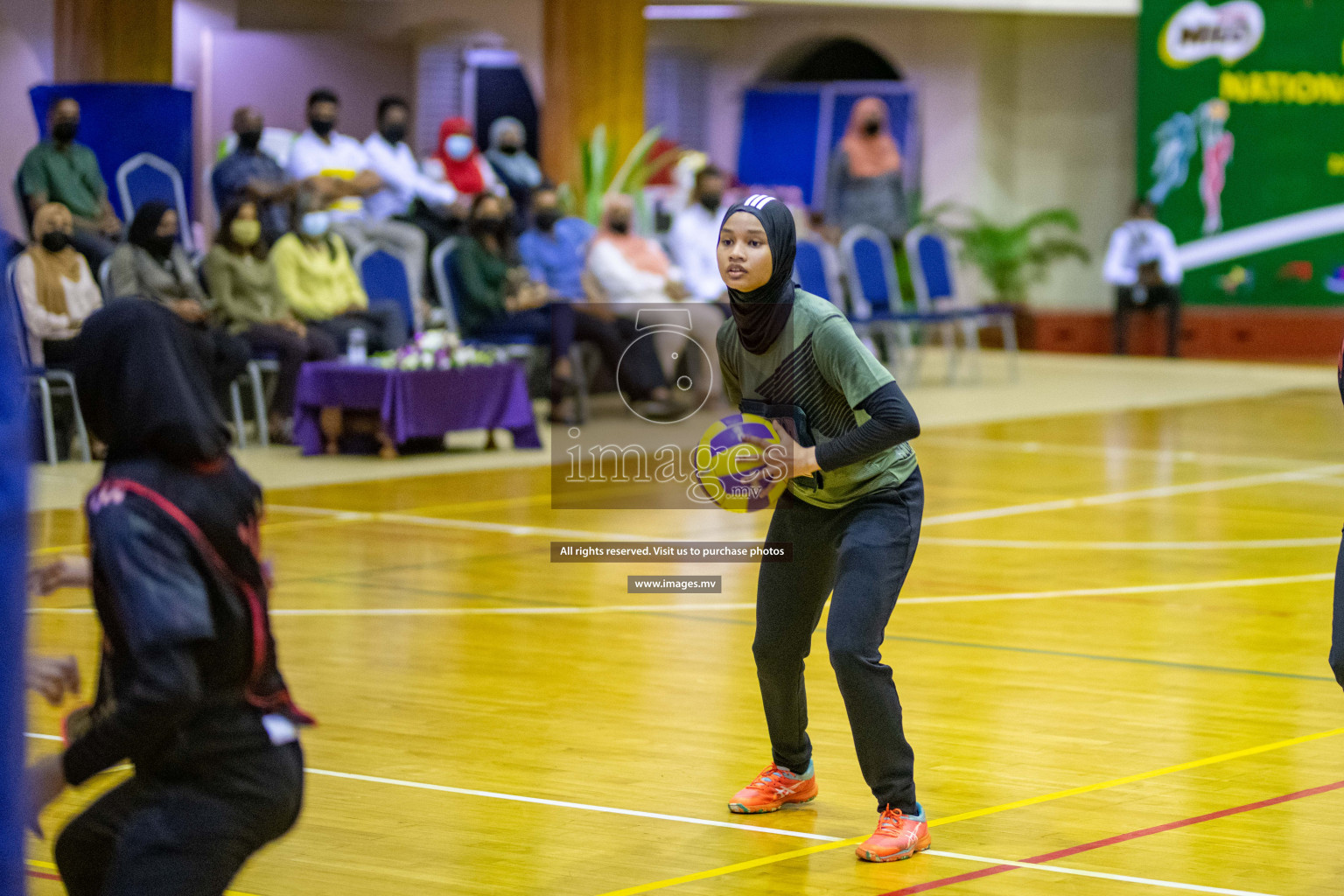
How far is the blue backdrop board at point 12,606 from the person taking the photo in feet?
7.13

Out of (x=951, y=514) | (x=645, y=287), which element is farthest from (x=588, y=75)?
(x=951, y=514)

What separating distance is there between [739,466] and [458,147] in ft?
35.1

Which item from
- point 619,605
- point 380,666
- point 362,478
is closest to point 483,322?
point 362,478

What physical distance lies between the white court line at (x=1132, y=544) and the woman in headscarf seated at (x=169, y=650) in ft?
20.9

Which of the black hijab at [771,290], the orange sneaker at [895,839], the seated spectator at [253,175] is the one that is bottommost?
the orange sneaker at [895,839]

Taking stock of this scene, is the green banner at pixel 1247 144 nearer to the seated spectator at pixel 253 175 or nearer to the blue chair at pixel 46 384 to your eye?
the seated spectator at pixel 253 175

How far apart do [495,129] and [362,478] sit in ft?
18.8

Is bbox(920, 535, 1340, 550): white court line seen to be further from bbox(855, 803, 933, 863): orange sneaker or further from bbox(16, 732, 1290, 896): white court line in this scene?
bbox(855, 803, 933, 863): orange sneaker

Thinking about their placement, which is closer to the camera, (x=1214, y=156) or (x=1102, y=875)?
(x=1102, y=875)

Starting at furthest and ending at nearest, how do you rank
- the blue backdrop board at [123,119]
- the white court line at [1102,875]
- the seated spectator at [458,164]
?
the seated spectator at [458,164]
the blue backdrop board at [123,119]
the white court line at [1102,875]

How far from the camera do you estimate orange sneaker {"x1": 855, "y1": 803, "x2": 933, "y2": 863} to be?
170 inches

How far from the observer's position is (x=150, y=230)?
34.5 feet

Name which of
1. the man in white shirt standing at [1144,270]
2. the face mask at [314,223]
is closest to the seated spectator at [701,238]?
the face mask at [314,223]

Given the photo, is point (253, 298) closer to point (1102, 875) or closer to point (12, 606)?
point (1102, 875)
